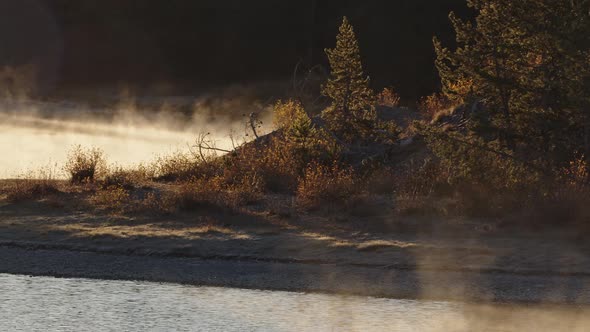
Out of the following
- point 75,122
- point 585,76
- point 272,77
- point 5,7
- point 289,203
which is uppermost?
point 5,7

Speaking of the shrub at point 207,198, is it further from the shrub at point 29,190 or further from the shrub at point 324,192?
the shrub at point 29,190

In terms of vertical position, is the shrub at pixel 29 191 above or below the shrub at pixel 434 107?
below

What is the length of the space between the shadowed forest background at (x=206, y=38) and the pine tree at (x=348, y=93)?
A: 2290 centimetres

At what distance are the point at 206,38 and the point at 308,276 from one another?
4321cm

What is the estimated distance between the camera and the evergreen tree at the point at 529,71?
644 inches

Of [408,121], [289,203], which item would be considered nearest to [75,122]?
[408,121]

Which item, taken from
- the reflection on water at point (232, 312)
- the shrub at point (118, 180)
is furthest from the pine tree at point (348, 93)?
the reflection on water at point (232, 312)

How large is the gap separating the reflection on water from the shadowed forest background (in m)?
33.6

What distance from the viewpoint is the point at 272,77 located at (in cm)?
5134

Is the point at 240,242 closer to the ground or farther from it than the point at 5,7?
closer to the ground

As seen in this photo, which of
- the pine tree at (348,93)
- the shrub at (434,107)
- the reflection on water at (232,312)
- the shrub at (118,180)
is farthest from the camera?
the shrub at (434,107)

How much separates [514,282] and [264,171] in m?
8.93

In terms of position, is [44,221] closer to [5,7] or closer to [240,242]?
[240,242]

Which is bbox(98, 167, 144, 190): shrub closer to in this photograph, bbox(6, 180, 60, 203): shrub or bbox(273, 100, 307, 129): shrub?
bbox(6, 180, 60, 203): shrub
